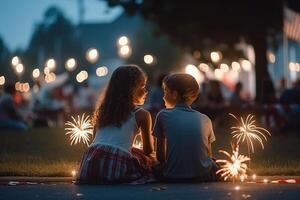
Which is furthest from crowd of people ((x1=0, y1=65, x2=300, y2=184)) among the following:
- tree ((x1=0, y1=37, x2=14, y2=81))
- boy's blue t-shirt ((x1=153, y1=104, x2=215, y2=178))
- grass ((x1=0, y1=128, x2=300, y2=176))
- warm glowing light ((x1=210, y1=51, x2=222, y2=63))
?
tree ((x1=0, y1=37, x2=14, y2=81))

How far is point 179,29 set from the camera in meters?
37.8

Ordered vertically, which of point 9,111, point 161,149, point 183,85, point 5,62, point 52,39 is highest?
point 52,39

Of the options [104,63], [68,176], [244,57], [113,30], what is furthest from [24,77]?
[68,176]

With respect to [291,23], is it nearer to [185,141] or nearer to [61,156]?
[61,156]

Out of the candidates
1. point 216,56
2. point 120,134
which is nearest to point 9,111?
point 216,56

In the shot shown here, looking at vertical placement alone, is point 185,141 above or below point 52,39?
below

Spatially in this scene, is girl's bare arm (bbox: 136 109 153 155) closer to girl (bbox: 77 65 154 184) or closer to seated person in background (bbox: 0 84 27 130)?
girl (bbox: 77 65 154 184)

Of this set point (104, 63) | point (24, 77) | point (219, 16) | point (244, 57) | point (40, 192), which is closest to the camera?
point (40, 192)

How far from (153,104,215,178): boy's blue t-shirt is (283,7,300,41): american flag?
76.7ft

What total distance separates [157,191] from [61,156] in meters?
5.11

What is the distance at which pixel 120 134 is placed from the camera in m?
10.0

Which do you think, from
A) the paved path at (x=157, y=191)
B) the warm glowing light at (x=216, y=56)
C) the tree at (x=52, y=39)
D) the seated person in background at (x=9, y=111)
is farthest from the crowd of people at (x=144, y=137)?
the tree at (x=52, y=39)

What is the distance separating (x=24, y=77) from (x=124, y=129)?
115 metres

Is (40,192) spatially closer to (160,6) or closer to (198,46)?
(160,6)
